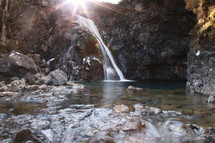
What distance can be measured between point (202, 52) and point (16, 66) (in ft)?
42.1

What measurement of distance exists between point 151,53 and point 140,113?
57.3ft

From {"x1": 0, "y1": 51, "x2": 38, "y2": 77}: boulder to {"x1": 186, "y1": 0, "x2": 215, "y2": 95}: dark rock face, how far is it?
11.8 meters

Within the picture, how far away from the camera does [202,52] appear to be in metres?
12.3

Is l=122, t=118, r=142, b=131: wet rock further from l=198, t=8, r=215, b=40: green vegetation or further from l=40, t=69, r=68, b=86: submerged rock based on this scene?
l=40, t=69, r=68, b=86: submerged rock

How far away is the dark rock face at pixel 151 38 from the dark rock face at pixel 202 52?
9163 mm

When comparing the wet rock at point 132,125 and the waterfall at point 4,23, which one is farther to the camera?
the waterfall at point 4,23

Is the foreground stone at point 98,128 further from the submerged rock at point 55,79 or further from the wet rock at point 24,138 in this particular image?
the submerged rock at point 55,79

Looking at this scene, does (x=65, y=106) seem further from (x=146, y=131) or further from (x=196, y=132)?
(x=196, y=132)

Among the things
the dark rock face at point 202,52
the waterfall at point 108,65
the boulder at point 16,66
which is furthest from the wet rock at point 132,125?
the waterfall at point 108,65

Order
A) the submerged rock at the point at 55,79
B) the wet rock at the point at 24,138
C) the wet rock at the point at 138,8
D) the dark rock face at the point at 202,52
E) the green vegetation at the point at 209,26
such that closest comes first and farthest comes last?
the wet rock at the point at 24,138, the green vegetation at the point at 209,26, the dark rock face at the point at 202,52, the submerged rock at the point at 55,79, the wet rock at the point at 138,8

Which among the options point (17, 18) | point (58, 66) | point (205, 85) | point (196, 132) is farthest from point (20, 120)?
point (17, 18)

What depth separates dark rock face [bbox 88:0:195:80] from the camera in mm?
22703

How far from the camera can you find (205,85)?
11.7 m

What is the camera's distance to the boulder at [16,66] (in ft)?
53.0
